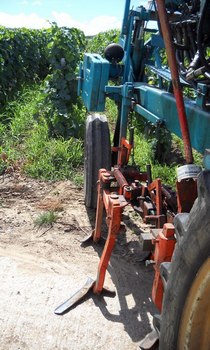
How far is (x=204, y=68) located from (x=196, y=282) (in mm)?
1019

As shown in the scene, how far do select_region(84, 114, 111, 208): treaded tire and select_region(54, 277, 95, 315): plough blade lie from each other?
1.07 meters

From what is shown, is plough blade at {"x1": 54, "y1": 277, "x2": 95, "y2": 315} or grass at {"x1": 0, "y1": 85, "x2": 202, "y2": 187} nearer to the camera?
plough blade at {"x1": 54, "y1": 277, "x2": 95, "y2": 315}

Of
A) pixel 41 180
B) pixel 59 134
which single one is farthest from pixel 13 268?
pixel 59 134

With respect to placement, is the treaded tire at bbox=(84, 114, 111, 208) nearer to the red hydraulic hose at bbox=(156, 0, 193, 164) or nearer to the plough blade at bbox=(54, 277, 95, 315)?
the plough blade at bbox=(54, 277, 95, 315)

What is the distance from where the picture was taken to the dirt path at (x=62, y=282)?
8.21 feet

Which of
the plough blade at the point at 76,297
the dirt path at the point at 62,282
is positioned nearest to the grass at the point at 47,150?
the dirt path at the point at 62,282

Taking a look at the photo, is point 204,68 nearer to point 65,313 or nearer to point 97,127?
point 65,313

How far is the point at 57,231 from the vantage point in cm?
378

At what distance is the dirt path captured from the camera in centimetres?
250

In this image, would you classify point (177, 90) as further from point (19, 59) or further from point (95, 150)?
point (19, 59)

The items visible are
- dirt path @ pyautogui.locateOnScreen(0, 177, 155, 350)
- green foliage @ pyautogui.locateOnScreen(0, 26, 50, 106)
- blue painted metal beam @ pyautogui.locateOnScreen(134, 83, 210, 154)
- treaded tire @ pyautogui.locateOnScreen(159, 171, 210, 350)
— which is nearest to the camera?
treaded tire @ pyautogui.locateOnScreen(159, 171, 210, 350)

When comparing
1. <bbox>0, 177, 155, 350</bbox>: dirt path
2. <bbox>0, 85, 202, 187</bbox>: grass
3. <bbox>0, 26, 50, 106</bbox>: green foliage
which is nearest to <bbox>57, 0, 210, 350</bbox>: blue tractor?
<bbox>0, 177, 155, 350</bbox>: dirt path

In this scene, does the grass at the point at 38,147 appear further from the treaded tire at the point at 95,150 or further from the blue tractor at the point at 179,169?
the blue tractor at the point at 179,169

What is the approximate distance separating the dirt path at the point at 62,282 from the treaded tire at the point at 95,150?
42 centimetres
